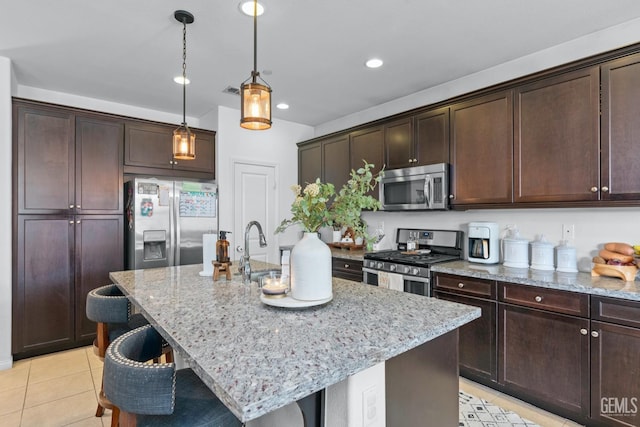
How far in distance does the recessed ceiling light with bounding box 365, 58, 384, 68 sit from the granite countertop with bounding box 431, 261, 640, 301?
6.01 feet

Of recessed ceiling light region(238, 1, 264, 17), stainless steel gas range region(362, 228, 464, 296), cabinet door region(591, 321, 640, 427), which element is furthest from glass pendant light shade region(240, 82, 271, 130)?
cabinet door region(591, 321, 640, 427)

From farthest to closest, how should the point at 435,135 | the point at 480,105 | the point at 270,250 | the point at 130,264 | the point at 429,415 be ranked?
1. the point at 270,250
2. the point at 130,264
3. the point at 435,135
4. the point at 480,105
5. the point at 429,415

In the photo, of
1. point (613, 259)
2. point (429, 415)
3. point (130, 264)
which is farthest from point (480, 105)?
point (130, 264)

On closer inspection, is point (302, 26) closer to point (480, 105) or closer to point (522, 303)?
point (480, 105)

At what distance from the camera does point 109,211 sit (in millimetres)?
3553

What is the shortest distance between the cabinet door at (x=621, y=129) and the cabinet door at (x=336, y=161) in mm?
2397

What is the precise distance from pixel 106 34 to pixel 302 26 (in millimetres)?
1462

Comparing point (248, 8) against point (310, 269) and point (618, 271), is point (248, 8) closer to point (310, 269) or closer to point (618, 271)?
point (310, 269)

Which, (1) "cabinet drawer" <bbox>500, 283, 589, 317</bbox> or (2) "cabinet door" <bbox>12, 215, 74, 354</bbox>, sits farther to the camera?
(2) "cabinet door" <bbox>12, 215, 74, 354</bbox>

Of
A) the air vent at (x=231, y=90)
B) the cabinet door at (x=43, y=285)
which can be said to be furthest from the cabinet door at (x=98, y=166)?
the air vent at (x=231, y=90)

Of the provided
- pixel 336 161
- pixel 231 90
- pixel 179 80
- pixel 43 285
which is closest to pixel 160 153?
pixel 179 80

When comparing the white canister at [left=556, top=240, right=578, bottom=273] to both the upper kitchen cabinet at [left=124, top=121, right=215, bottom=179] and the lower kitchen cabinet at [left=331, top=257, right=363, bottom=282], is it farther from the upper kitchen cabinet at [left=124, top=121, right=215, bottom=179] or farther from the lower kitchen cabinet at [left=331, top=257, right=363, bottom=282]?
the upper kitchen cabinet at [left=124, top=121, right=215, bottom=179]

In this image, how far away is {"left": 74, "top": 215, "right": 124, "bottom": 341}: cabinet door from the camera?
3375 millimetres

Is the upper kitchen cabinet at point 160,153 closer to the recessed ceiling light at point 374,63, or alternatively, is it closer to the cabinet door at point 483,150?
the recessed ceiling light at point 374,63
